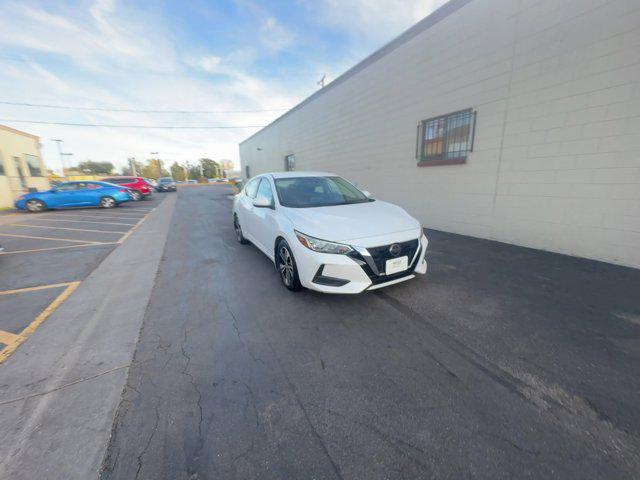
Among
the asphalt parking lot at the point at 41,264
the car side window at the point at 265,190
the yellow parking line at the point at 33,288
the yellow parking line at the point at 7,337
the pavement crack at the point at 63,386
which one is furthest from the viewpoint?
the car side window at the point at 265,190

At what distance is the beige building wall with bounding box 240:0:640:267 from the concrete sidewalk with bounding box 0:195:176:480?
6.64 metres

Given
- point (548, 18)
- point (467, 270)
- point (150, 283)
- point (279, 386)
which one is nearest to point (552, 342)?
point (467, 270)

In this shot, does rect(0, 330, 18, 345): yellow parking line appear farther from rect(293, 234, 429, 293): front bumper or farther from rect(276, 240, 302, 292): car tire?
rect(293, 234, 429, 293): front bumper

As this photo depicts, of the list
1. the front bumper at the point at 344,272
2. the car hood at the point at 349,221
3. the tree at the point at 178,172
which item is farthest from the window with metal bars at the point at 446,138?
Result: the tree at the point at 178,172

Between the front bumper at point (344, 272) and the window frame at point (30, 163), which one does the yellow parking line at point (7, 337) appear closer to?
the front bumper at point (344, 272)

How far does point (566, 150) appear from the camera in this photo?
456cm

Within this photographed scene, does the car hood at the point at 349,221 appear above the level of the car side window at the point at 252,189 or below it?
below

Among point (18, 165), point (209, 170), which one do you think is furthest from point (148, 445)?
point (209, 170)

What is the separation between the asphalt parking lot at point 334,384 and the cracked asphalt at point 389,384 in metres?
0.01

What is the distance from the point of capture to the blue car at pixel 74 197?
1303 centimetres

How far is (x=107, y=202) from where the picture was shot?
14.5 metres

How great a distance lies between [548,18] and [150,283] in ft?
26.1

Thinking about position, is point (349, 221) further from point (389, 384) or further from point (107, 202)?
point (107, 202)

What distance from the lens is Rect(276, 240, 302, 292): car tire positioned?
346 centimetres
